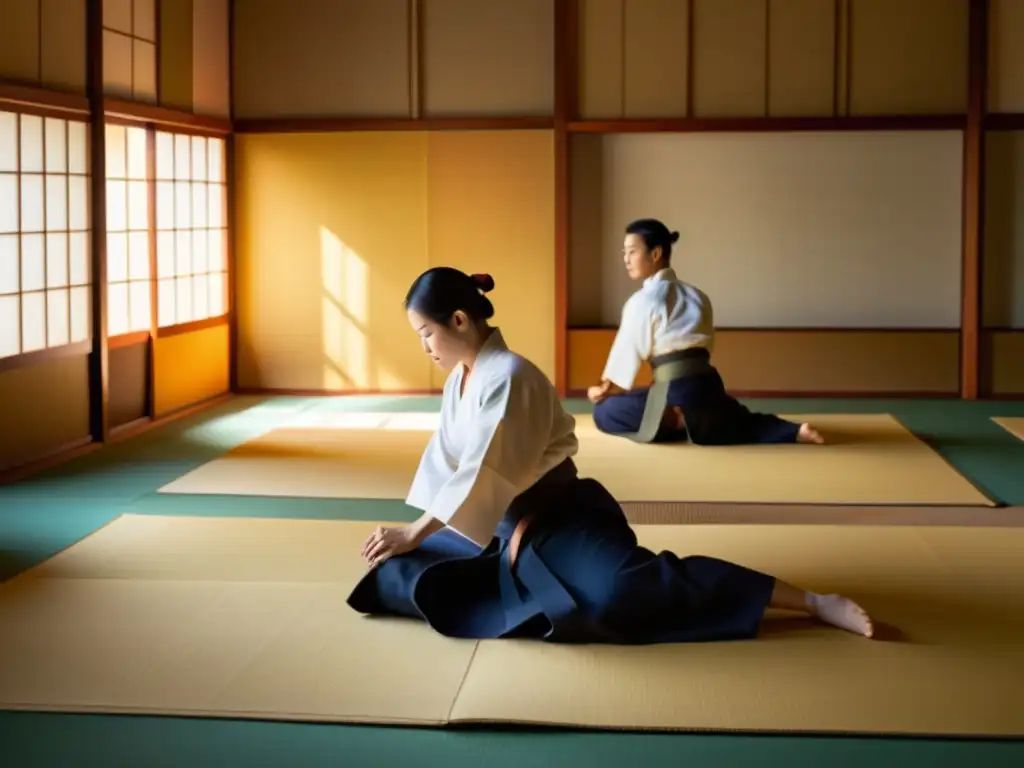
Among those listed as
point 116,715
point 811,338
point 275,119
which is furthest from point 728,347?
point 116,715

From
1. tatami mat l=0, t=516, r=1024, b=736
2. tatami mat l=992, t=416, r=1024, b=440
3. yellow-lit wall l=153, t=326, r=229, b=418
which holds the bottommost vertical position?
tatami mat l=0, t=516, r=1024, b=736

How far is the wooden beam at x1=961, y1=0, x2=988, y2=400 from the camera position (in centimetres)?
834

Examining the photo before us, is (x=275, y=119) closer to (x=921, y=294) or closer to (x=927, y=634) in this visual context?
(x=921, y=294)

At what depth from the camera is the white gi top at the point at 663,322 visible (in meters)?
6.52

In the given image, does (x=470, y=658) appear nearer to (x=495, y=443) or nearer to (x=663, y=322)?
(x=495, y=443)

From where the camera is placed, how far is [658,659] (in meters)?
3.39

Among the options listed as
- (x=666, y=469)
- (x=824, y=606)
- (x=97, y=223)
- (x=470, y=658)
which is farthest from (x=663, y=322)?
(x=470, y=658)

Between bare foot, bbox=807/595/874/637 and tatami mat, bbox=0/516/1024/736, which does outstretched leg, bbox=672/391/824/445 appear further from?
bare foot, bbox=807/595/874/637

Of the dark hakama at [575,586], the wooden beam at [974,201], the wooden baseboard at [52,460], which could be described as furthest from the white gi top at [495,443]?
the wooden beam at [974,201]

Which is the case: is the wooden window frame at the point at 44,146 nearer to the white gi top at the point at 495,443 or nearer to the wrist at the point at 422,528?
the wrist at the point at 422,528

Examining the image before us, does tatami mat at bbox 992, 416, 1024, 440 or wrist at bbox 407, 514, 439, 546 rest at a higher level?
→ wrist at bbox 407, 514, 439, 546

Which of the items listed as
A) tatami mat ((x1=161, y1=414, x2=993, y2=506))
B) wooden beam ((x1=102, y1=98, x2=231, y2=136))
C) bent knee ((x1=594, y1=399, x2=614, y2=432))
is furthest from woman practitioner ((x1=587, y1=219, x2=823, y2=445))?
wooden beam ((x1=102, y1=98, x2=231, y2=136))

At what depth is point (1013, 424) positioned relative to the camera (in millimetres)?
7336

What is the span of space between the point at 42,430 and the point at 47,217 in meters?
0.94
